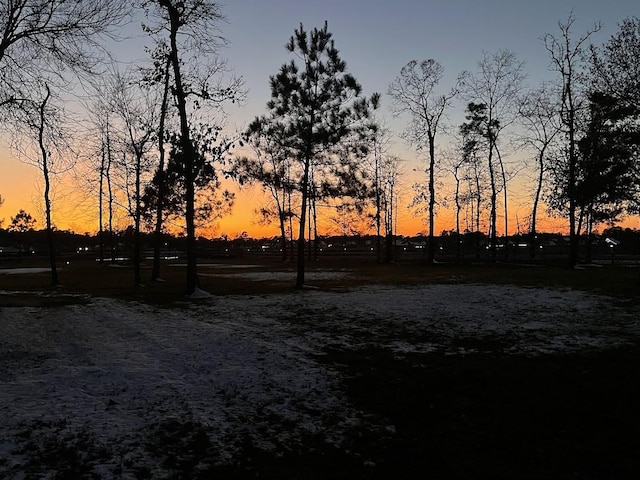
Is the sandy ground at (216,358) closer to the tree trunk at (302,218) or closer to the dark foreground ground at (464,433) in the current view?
the dark foreground ground at (464,433)

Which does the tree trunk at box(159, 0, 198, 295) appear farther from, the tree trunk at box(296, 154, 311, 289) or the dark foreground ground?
the dark foreground ground

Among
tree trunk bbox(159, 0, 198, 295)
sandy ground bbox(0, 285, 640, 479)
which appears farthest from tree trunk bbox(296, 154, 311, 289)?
tree trunk bbox(159, 0, 198, 295)

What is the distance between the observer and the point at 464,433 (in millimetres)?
5484

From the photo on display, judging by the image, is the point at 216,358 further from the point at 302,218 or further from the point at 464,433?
the point at 302,218

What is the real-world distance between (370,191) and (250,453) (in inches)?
714

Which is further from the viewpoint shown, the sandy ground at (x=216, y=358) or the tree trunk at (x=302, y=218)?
the tree trunk at (x=302, y=218)

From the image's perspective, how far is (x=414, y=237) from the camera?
17138cm

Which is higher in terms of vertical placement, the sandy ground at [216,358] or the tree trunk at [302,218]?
the tree trunk at [302,218]

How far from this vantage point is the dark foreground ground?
14.9ft

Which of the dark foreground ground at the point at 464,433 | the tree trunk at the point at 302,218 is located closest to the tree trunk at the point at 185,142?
the tree trunk at the point at 302,218

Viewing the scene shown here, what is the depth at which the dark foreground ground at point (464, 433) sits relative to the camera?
4.54 meters

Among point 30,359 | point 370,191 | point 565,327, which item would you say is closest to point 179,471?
point 30,359

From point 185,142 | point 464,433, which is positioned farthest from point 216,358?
point 185,142

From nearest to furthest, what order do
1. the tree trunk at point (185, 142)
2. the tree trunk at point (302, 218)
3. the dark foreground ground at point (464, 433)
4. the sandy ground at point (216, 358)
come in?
the dark foreground ground at point (464, 433) → the sandy ground at point (216, 358) → the tree trunk at point (185, 142) → the tree trunk at point (302, 218)
